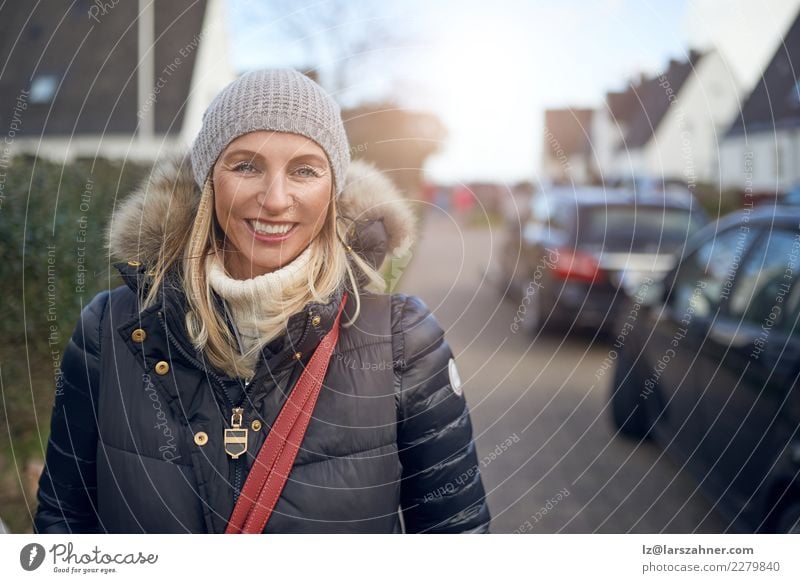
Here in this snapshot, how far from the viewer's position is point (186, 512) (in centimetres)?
161

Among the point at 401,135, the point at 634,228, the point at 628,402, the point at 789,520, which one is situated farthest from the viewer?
the point at 634,228

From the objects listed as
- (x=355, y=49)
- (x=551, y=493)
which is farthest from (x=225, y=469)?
(x=551, y=493)

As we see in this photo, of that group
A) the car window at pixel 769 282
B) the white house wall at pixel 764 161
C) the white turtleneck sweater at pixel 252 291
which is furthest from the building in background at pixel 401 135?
the car window at pixel 769 282

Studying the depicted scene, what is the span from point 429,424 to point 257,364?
37 centimetres

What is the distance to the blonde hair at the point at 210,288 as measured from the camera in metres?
1.58

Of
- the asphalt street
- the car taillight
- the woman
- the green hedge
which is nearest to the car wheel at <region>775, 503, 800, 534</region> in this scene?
the asphalt street

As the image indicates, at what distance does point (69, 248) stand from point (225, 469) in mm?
2057

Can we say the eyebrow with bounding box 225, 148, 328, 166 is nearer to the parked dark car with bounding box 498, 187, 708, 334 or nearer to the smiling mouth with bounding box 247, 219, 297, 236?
the smiling mouth with bounding box 247, 219, 297, 236

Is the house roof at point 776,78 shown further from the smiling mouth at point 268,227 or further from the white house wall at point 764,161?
the smiling mouth at point 268,227

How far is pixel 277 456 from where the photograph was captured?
155 centimetres

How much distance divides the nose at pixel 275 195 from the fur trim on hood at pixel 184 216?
195 millimetres

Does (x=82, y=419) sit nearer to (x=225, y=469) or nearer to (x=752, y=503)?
(x=225, y=469)

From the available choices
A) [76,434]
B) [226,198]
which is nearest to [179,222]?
[226,198]

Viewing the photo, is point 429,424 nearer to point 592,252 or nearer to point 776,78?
point 776,78
